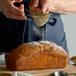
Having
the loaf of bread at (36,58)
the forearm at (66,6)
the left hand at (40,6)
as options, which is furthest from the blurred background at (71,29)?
the loaf of bread at (36,58)

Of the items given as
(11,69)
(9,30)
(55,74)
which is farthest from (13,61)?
(9,30)

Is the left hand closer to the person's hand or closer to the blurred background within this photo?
the person's hand

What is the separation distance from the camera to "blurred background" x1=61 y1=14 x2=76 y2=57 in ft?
6.73

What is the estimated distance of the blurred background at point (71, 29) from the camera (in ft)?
6.73

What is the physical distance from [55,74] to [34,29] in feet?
1.02

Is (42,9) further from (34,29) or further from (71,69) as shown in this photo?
(71,69)

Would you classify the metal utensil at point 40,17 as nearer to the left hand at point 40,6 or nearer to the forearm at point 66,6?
the left hand at point 40,6

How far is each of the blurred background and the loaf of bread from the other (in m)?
0.88

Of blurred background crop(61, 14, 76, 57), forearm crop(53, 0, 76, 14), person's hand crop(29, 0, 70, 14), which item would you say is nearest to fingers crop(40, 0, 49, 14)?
person's hand crop(29, 0, 70, 14)

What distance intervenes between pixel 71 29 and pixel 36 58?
949 mm

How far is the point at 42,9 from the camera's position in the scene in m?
1.25

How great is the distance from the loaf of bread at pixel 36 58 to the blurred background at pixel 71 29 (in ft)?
Result: 2.88

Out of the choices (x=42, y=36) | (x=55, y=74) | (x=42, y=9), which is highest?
(x=42, y=9)

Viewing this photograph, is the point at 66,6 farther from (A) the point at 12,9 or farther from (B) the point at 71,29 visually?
(B) the point at 71,29
